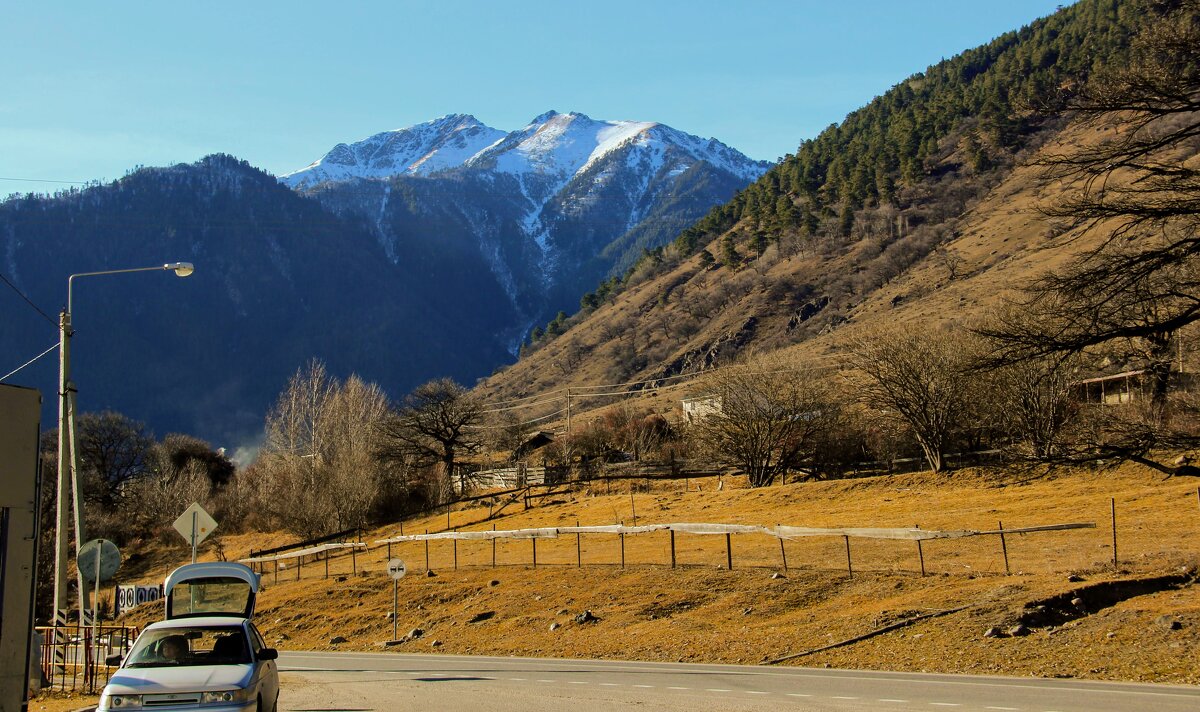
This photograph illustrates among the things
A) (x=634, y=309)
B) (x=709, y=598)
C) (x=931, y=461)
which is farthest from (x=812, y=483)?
(x=634, y=309)

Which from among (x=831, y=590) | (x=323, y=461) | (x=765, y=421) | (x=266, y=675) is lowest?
(x=831, y=590)

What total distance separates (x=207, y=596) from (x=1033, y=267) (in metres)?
98.7

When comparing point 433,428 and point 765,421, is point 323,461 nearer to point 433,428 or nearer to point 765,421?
point 433,428

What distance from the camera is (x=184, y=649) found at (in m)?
12.6

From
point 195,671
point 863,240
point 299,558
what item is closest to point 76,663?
point 195,671

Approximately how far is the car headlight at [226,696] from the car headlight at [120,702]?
740 millimetres

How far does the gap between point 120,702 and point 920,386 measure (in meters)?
46.4

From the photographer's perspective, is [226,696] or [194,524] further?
[194,524]

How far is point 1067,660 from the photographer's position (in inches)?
677

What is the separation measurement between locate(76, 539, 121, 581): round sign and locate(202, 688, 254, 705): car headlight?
24.0 ft

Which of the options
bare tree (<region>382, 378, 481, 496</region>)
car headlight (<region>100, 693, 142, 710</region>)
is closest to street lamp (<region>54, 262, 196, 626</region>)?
car headlight (<region>100, 693, 142, 710</region>)

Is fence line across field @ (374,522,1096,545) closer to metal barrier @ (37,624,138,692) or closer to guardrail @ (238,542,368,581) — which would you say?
guardrail @ (238,542,368,581)

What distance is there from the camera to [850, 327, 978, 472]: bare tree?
51969 mm

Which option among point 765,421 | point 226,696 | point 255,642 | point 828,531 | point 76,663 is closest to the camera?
point 226,696
